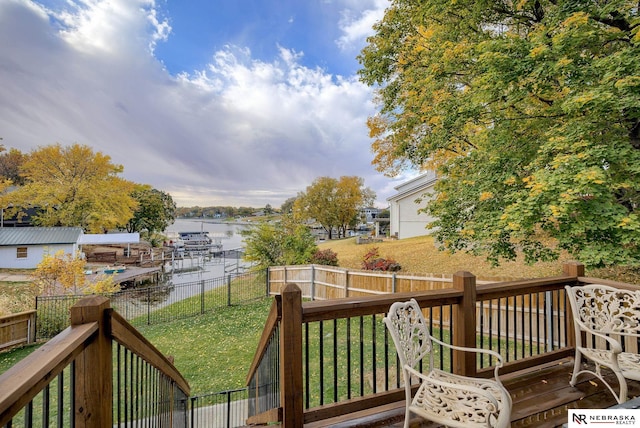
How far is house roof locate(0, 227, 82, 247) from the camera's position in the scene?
18500mm

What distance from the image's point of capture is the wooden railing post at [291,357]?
1847 millimetres

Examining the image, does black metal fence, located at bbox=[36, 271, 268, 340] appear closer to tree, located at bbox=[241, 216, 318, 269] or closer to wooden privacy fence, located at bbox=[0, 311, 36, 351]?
wooden privacy fence, located at bbox=[0, 311, 36, 351]

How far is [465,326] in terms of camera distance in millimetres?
2430

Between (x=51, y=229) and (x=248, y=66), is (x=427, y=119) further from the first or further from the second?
(x=51, y=229)

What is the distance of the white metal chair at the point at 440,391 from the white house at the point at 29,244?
2296cm

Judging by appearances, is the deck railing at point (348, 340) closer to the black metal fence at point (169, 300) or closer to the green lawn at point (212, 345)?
the green lawn at point (212, 345)

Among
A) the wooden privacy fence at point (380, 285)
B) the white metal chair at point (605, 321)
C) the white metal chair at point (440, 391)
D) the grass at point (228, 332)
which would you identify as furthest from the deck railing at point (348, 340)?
the wooden privacy fence at point (380, 285)

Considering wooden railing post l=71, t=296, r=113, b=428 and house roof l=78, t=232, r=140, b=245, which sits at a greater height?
wooden railing post l=71, t=296, r=113, b=428

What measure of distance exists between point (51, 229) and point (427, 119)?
24587mm

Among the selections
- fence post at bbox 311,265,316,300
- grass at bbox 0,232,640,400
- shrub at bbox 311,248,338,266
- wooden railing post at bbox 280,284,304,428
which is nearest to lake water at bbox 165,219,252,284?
grass at bbox 0,232,640,400

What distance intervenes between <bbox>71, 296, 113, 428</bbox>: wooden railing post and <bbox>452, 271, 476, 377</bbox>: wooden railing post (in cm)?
239

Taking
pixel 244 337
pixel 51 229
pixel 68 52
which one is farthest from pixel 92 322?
pixel 51 229

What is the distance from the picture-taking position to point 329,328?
721 cm

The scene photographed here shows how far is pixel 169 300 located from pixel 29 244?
13780 millimetres
